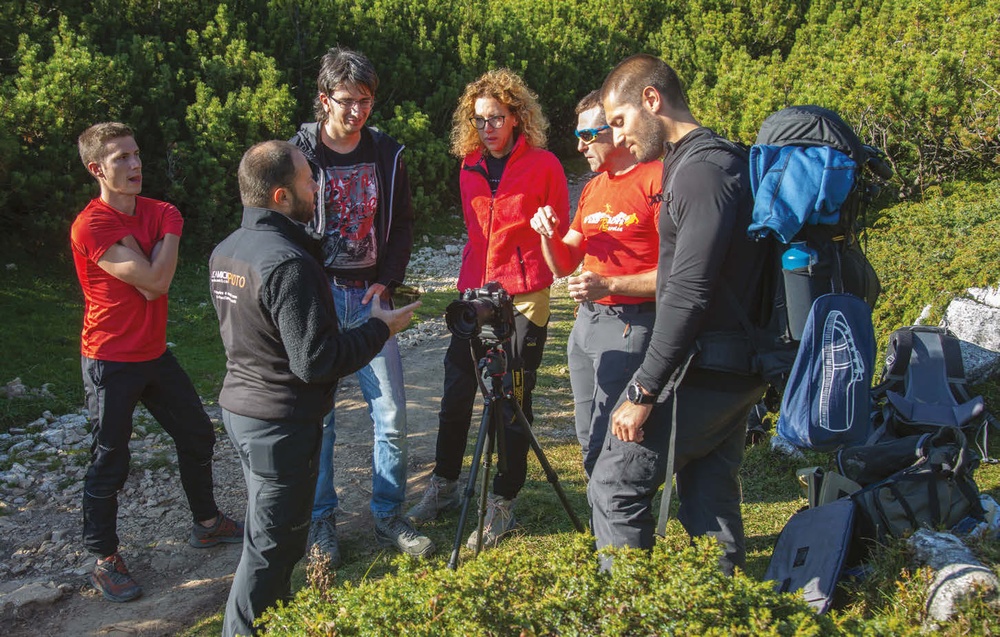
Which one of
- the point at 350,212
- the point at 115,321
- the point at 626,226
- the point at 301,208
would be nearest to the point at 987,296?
the point at 626,226

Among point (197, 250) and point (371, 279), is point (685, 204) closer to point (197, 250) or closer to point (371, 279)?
point (371, 279)

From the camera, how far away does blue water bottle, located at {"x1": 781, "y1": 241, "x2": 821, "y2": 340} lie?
97.0 inches

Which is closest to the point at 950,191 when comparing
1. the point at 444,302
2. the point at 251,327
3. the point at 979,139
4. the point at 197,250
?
the point at 979,139

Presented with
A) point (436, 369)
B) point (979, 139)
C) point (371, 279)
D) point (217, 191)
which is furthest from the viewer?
point (217, 191)

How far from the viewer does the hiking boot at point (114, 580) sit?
3594 millimetres

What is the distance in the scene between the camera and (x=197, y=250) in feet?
28.9

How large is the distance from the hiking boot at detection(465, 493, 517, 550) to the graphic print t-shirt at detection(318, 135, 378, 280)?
1.28m

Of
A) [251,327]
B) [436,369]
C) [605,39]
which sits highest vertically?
[605,39]

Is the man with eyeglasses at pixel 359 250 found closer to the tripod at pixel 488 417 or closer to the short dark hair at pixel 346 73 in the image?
the short dark hair at pixel 346 73

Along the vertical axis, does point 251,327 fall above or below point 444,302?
above

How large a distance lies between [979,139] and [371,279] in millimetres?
6090

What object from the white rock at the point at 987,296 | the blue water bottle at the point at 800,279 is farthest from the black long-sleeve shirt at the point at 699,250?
the white rock at the point at 987,296

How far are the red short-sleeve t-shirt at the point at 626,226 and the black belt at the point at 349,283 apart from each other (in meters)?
1.14

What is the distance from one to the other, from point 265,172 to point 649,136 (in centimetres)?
134
